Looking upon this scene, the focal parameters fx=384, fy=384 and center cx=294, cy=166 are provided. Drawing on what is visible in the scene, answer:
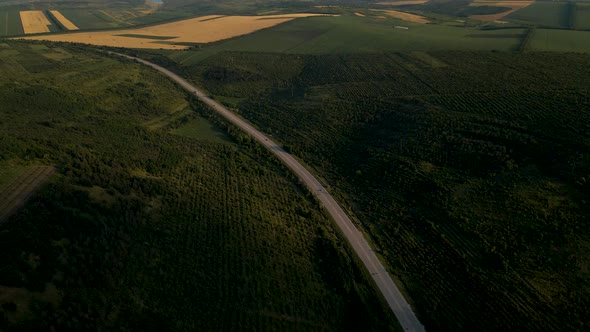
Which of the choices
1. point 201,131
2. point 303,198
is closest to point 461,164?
point 303,198

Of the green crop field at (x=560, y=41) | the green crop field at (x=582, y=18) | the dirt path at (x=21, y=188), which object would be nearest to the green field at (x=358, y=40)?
the green crop field at (x=560, y=41)

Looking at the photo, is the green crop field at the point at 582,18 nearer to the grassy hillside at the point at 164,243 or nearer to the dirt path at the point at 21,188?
the grassy hillside at the point at 164,243

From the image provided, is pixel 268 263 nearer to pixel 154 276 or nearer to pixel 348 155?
pixel 154 276

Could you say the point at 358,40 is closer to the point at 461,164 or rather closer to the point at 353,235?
the point at 461,164

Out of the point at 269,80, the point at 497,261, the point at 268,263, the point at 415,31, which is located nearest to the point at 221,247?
the point at 268,263

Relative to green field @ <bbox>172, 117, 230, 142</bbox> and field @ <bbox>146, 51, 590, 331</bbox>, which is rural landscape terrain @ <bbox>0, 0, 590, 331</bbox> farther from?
green field @ <bbox>172, 117, 230, 142</bbox>

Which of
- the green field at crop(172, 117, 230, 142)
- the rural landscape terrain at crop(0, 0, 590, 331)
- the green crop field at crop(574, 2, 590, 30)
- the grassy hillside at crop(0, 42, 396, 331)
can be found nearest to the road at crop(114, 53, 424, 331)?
the rural landscape terrain at crop(0, 0, 590, 331)

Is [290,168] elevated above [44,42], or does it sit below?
below
